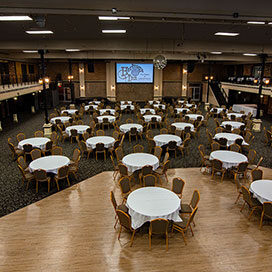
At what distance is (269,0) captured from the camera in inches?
205

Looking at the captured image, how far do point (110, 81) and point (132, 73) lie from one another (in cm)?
256

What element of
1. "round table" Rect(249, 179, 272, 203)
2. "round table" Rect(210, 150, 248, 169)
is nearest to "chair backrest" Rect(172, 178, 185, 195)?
"round table" Rect(249, 179, 272, 203)

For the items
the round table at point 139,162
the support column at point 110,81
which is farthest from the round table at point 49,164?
the support column at point 110,81

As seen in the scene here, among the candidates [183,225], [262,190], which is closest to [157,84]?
[262,190]

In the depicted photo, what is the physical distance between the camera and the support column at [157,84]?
26.7m

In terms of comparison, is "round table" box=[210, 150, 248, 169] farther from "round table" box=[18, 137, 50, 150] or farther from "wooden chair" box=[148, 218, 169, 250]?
"round table" box=[18, 137, 50, 150]

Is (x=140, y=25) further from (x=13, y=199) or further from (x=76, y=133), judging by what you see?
(x=13, y=199)

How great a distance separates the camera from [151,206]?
5480 mm

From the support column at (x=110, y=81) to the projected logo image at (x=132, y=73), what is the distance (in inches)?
30.5

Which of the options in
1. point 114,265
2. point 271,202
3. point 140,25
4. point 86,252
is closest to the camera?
point 114,265

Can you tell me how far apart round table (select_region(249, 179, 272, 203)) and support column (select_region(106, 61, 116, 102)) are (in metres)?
21.5

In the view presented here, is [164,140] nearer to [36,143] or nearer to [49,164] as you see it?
[49,164]

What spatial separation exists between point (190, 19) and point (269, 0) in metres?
2.13

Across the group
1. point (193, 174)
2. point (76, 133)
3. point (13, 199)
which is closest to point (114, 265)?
point (13, 199)
